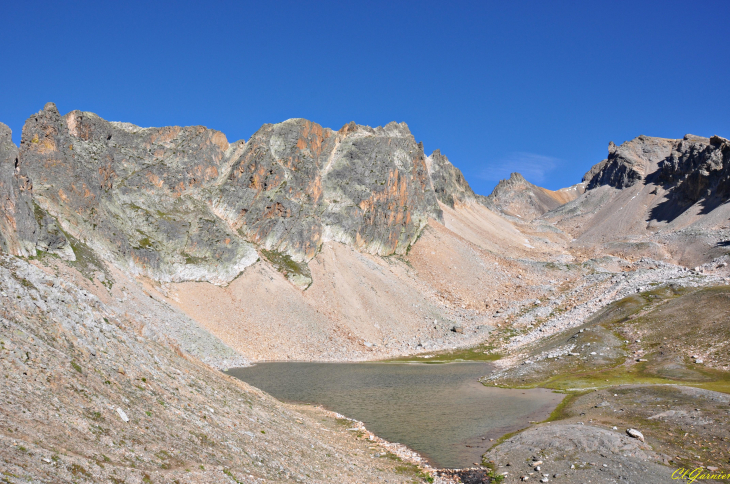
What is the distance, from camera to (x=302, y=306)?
87.9m

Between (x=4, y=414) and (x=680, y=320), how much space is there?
233ft

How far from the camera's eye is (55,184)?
74.6m

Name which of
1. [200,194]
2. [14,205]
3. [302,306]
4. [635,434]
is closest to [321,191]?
→ [200,194]

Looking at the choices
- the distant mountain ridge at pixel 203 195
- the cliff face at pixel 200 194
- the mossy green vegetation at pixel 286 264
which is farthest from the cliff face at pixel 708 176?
the mossy green vegetation at pixel 286 264

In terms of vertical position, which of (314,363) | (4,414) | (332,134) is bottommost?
(4,414)

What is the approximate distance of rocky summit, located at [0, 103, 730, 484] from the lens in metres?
17.3

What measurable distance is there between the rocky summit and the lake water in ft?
6.77

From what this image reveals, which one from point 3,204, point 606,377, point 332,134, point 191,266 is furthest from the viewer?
point 332,134

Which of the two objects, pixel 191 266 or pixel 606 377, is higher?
pixel 191 266

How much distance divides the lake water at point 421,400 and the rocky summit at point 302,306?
2063 mm

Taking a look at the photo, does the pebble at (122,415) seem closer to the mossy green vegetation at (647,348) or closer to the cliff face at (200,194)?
the mossy green vegetation at (647,348)

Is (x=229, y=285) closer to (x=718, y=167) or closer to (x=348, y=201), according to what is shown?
(x=348, y=201)

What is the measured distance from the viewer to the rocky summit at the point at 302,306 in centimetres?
1730

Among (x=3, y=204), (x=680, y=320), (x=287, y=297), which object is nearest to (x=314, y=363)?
(x=287, y=297)
